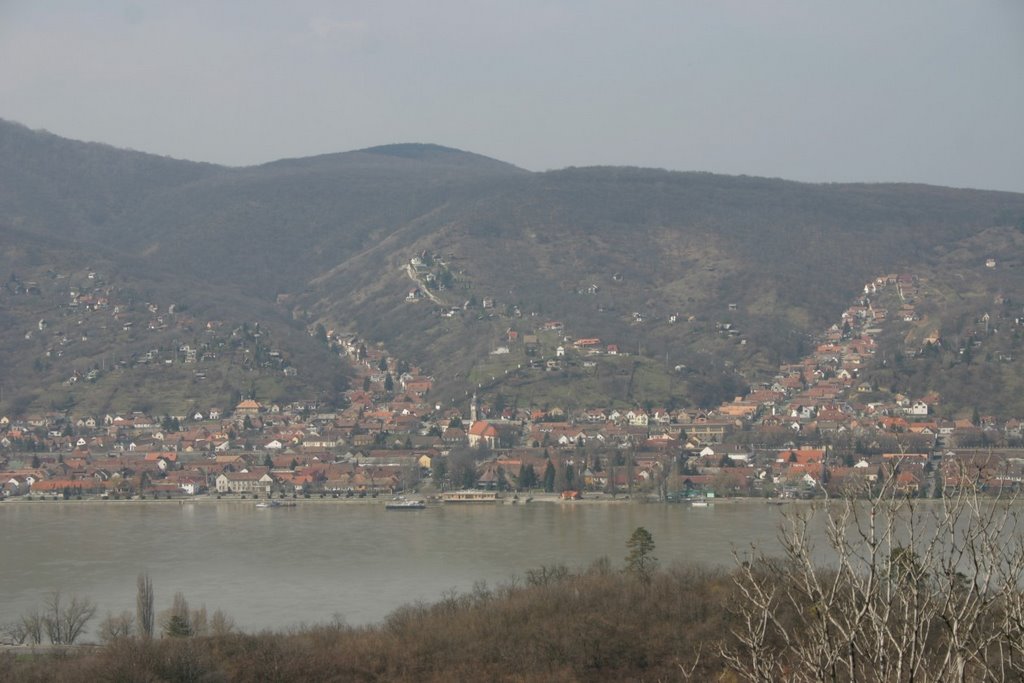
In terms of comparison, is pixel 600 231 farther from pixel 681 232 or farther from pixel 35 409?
pixel 35 409

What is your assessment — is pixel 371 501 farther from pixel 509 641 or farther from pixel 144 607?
pixel 509 641

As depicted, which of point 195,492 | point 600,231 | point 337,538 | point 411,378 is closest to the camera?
point 337,538

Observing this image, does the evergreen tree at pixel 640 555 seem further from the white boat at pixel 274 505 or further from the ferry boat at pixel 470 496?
the white boat at pixel 274 505

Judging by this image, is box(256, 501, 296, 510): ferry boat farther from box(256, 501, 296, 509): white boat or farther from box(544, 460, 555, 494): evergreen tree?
box(544, 460, 555, 494): evergreen tree

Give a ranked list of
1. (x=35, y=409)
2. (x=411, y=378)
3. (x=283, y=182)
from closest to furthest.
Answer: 1. (x=35, y=409)
2. (x=411, y=378)
3. (x=283, y=182)

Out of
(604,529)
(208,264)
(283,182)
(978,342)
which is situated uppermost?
(283,182)

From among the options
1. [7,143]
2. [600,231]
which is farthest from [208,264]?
[7,143]
